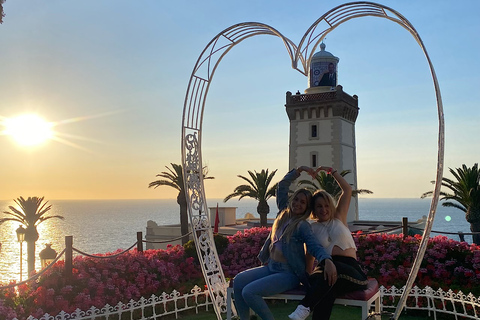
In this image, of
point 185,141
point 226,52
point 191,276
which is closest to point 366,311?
point 185,141

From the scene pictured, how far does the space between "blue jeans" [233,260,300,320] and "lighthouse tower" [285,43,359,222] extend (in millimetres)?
31540

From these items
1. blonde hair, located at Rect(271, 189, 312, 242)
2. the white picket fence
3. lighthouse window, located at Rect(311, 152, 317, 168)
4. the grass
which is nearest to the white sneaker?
blonde hair, located at Rect(271, 189, 312, 242)

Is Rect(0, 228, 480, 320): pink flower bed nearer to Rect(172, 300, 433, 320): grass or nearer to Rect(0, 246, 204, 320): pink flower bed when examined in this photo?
Rect(0, 246, 204, 320): pink flower bed

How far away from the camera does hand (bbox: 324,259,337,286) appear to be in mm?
4945

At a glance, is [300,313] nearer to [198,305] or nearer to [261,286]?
[261,286]

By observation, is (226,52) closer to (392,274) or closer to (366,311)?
(366,311)

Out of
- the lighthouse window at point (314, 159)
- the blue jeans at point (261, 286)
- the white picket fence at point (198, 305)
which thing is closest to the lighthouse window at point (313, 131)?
the lighthouse window at point (314, 159)

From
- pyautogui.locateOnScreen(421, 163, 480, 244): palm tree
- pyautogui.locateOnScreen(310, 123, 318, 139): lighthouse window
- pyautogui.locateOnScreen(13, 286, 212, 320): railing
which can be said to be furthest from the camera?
pyautogui.locateOnScreen(310, 123, 318, 139): lighthouse window

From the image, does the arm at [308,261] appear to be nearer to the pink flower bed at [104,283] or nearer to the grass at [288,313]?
the grass at [288,313]

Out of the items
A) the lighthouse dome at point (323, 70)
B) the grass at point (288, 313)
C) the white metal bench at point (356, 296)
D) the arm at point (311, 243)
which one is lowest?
the grass at point (288, 313)

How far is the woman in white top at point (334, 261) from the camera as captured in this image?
197 inches

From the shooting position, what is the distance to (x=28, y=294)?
8.40m

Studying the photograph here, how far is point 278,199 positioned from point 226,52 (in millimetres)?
3472

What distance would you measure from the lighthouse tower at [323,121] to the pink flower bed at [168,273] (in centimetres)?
2537
